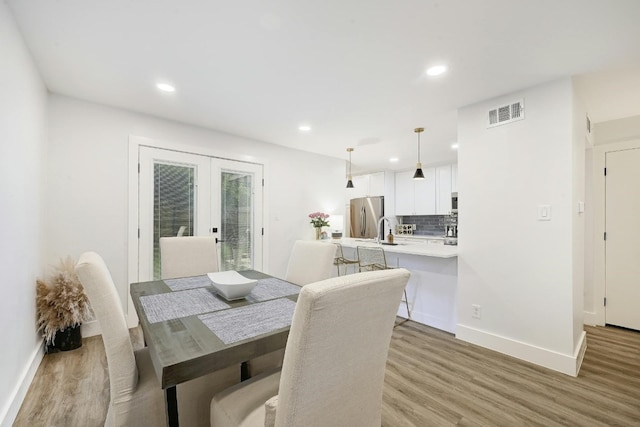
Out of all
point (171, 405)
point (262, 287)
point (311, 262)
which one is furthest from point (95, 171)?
point (171, 405)

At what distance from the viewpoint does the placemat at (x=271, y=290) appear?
66.4 inches

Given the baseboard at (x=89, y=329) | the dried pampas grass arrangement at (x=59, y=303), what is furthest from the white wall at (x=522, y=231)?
the baseboard at (x=89, y=329)

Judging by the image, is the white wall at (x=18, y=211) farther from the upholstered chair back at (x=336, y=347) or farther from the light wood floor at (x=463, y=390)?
the upholstered chair back at (x=336, y=347)

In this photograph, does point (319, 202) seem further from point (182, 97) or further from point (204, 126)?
point (182, 97)

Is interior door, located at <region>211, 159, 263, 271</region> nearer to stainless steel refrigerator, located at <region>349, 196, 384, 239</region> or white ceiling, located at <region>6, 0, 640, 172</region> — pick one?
white ceiling, located at <region>6, 0, 640, 172</region>

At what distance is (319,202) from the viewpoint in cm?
491

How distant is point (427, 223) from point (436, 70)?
15.2 ft

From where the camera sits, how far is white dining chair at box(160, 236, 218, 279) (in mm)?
2426

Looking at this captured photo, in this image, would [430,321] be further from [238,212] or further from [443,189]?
[443,189]

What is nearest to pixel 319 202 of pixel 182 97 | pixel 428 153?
pixel 428 153

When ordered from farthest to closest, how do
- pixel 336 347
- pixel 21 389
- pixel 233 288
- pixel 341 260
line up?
pixel 341 260 < pixel 21 389 < pixel 233 288 < pixel 336 347

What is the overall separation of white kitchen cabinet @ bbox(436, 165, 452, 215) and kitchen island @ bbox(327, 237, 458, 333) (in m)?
2.57

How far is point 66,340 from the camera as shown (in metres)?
2.48

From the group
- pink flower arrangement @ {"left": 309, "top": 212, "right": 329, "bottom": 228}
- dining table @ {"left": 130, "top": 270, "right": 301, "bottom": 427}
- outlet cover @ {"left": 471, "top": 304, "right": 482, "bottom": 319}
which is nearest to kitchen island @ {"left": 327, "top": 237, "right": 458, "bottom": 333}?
outlet cover @ {"left": 471, "top": 304, "right": 482, "bottom": 319}
